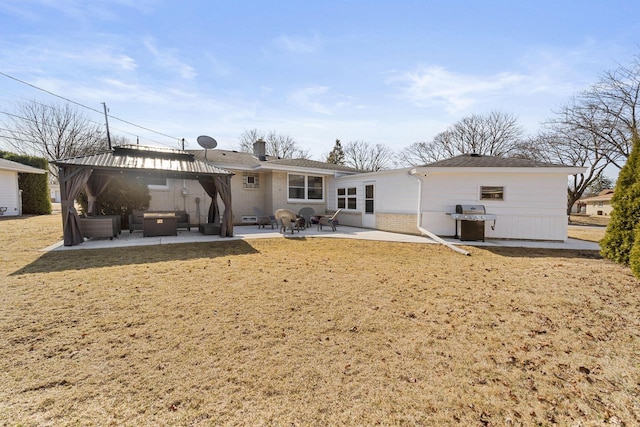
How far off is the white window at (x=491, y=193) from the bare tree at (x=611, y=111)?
48.9 feet

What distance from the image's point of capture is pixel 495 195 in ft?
34.1

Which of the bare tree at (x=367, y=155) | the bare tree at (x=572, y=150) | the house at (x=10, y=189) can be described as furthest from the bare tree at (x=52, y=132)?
the bare tree at (x=572, y=150)

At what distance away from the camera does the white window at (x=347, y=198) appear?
1445 cm

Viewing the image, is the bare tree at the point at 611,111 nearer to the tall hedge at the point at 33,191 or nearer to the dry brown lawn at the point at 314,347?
the dry brown lawn at the point at 314,347

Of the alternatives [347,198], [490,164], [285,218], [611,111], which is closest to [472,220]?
[490,164]

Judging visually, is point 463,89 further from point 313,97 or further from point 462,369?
point 462,369

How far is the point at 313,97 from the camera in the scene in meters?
13.0

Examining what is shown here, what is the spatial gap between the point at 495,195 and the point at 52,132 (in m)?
38.3

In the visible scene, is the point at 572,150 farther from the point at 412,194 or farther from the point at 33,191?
the point at 33,191

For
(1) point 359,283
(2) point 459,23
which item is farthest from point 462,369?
(2) point 459,23

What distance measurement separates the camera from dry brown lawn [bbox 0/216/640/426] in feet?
6.68

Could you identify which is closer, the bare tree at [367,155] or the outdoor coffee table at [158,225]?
the outdoor coffee table at [158,225]

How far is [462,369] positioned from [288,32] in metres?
10.3

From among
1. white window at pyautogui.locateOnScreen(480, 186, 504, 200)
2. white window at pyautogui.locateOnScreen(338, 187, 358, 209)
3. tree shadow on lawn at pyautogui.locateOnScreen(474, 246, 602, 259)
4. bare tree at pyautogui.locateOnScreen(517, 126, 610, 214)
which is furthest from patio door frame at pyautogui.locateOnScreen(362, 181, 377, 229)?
bare tree at pyautogui.locateOnScreen(517, 126, 610, 214)
